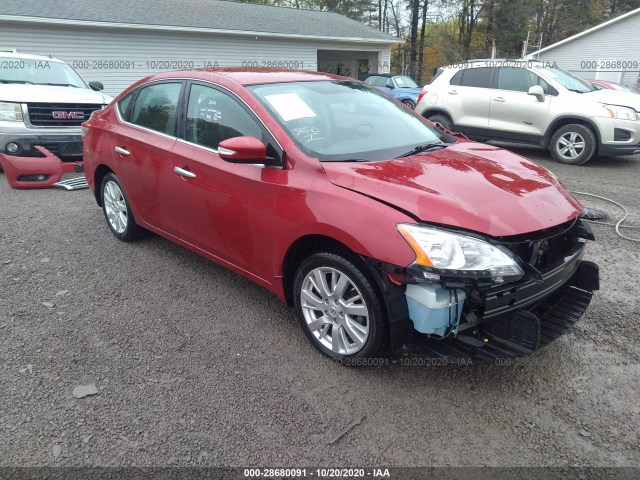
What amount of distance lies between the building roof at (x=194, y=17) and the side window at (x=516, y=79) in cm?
1174

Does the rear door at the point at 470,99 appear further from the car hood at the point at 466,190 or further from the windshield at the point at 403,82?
the windshield at the point at 403,82

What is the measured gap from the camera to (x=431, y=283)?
2270 millimetres

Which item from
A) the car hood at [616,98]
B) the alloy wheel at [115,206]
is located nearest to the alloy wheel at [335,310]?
the alloy wheel at [115,206]

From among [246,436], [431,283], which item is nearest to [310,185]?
[431,283]

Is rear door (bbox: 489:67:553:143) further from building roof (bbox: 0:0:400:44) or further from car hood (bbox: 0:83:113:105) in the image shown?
building roof (bbox: 0:0:400:44)

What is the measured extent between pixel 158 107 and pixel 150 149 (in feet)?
1.30

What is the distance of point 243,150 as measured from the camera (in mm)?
2789

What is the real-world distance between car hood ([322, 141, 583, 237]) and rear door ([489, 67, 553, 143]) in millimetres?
6030

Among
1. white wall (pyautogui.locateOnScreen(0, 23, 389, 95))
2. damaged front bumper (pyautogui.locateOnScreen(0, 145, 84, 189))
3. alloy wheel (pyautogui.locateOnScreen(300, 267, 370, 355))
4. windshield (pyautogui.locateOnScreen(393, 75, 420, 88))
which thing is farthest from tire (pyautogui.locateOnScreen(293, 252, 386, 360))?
windshield (pyautogui.locateOnScreen(393, 75, 420, 88))

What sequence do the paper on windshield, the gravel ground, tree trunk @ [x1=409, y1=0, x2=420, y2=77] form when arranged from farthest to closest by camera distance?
tree trunk @ [x1=409, y1=0, x2=420, y2=77]
the paper on windshield
the gravel ground

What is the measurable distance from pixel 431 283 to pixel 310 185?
0.92m

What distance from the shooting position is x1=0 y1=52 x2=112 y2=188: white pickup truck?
675 centimetres

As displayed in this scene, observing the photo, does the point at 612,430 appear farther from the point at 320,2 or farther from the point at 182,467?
the point at 320,2

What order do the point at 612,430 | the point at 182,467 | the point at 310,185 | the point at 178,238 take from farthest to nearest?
1. the point at 178,238
2. the point at 310,185
3. the point at 612,430
4. the point at 182,467
